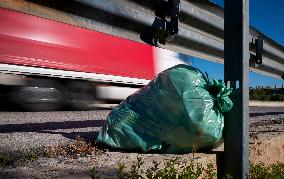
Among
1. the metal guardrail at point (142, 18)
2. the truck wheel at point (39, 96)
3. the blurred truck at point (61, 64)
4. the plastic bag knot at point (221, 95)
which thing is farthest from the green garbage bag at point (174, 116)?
the truck wheel at point (39, 96)

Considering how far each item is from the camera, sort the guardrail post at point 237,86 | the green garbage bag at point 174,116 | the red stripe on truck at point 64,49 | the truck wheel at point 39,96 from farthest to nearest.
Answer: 1. the truck wheel at point 39,96
2. the red stripe on truck at point 64,49
3. the green garbage bag at point 174,116
4. the guardrail post at point 237,86

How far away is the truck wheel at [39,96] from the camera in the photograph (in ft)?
29.3

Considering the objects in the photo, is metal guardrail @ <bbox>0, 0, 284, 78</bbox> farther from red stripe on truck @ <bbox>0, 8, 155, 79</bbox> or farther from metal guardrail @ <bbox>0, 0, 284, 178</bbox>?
red stripe on truck @ <bbox>0, 8, 155, 79</bbox>

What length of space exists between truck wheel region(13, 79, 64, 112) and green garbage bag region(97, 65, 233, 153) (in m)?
6.11

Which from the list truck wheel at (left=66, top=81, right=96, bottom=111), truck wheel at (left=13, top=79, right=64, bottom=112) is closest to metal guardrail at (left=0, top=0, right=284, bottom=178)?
truck wheel at (left=13, top=79, right=64, bottom=112)

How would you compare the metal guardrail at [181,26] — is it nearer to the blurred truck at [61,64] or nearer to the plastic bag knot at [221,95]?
the plastic bag knot at [221,95]

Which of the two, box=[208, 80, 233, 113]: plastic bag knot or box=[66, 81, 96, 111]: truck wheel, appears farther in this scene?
box=[66, 81, 96, 111]: truck wheel

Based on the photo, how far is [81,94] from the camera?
1047 cm

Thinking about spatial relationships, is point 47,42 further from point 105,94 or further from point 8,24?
point 105,94

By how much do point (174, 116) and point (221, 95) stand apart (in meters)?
0.40

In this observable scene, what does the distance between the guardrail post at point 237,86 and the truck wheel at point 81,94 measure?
770 cm

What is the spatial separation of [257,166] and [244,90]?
101 centimetres

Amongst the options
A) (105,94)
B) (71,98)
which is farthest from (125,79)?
(71,98)

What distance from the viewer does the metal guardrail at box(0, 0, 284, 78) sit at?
2.44 metres
